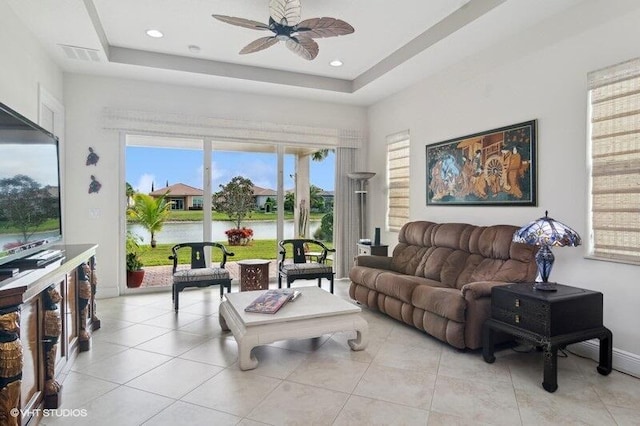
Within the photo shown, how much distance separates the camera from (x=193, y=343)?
3.33 m

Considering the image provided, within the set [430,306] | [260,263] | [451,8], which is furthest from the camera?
[260,263]

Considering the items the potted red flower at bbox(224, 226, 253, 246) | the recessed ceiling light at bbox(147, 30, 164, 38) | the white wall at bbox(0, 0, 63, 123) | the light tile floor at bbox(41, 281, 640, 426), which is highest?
the recessed ceiling light at bbox(147, 30, 164, 38)

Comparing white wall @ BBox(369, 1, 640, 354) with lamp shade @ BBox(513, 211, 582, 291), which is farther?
white wall @ BBox(369, 1, 640, 354)

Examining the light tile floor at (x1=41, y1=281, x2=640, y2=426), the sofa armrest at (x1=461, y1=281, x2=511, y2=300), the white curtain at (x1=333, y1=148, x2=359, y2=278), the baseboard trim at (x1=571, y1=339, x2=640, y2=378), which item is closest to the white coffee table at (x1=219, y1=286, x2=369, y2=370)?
the light tile floor at (x1=41, y1=281, x2=640, y2=426)

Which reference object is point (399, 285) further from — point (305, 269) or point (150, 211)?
point (150, 211)

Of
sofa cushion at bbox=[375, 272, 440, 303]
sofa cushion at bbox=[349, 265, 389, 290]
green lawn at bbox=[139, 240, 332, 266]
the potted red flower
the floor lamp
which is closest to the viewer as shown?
sofa cushion at bbox=[375, 272, 440, 303]

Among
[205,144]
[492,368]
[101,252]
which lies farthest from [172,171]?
[492,368]

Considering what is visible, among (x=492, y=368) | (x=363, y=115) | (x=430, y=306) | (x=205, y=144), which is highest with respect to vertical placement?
(x=363, y=115)

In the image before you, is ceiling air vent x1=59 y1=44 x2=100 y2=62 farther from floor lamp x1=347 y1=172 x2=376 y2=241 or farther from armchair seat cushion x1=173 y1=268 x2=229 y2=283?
floor lamp x1=347 y1=172 x2=376 y2=241

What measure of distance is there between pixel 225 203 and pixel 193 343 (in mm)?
2681

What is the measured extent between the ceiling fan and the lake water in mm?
2946

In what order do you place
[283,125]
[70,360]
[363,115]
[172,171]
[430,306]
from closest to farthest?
[70,360]
[430,306]
[172,171]
[283,125]
[363,115]

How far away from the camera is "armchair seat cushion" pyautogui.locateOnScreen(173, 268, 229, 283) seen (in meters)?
4.26

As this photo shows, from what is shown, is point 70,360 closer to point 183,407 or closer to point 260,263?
point 183,407
